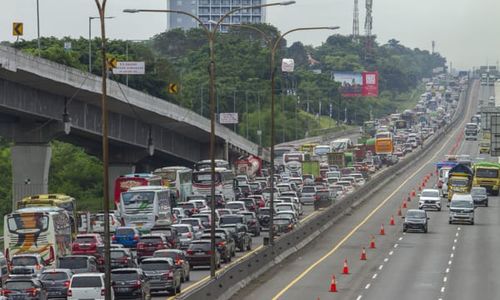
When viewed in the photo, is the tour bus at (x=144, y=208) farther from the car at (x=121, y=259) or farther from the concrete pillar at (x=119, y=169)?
the concrete pillar at (x=119, y=169)

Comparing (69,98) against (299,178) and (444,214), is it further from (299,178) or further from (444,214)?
(299,178)

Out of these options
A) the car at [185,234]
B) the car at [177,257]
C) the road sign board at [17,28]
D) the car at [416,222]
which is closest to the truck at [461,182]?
the car at [416,222]

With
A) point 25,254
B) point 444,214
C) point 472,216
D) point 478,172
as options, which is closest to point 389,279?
point 25,254

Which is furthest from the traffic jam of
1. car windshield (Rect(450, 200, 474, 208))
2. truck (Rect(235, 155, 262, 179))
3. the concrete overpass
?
the concrete overpass

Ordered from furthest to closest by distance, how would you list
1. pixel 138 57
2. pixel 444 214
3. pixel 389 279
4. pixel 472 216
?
pixel 138 57 → pixel 444 214 → pixel 472 216 → pixel 389 279

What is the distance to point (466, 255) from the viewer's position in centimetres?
6994

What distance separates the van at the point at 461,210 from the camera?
90.4 metres

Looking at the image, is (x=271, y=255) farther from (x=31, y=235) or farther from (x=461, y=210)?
(x=461, y=210)

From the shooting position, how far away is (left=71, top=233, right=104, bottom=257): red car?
60281 millimetres

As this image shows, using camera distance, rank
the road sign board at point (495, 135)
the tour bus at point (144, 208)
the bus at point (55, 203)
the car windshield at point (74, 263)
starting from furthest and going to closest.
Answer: the road sign board at point (495, 135) → the tour bus at point (144, 208) → the bus at point (55, 203) → the car windshield at point (74, 263)

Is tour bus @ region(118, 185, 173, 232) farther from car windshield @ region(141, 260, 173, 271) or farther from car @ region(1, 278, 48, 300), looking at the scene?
car @ region(1, 278, 48, 300)

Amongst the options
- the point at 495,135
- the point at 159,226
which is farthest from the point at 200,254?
the point at 495,135

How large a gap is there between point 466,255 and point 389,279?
12254mm

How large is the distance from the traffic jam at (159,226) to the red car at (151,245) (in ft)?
0.14
